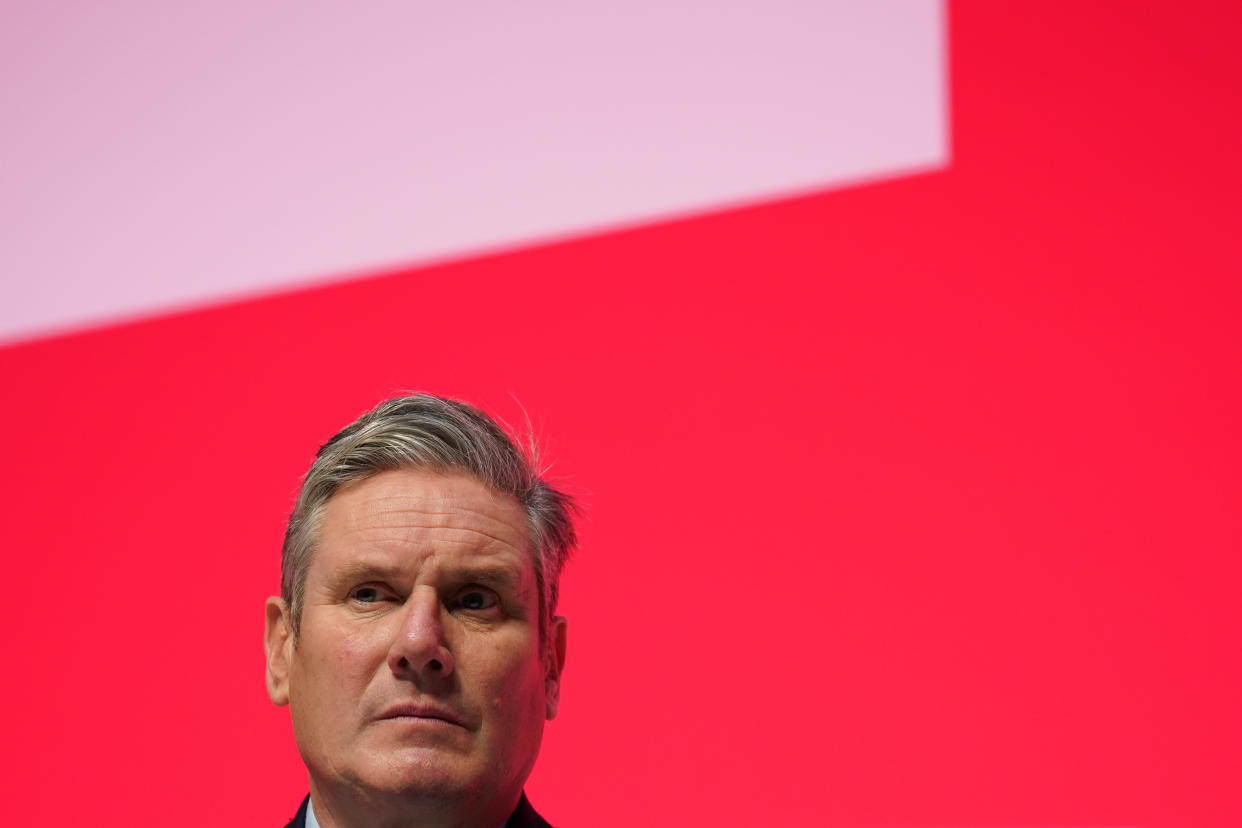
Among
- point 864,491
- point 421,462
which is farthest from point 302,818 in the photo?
point 864,491

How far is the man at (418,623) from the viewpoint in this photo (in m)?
1.39

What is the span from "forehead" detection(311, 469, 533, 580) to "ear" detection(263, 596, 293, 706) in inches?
4.3

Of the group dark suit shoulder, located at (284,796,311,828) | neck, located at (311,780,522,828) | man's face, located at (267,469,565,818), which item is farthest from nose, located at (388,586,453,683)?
dark suit shoulder, located at (284,796,311,828)

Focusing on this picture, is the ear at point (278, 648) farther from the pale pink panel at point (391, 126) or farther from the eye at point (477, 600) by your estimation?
the pale pink panel at point (391, 126)

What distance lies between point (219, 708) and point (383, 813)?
82cm

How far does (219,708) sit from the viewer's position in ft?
7.06

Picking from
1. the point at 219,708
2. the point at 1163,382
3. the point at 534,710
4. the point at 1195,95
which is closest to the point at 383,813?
the point at 534,710

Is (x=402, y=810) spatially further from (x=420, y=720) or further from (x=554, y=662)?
(x=554, y=662)

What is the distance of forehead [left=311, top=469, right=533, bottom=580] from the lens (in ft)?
4.78

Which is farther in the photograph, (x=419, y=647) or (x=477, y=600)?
(x=477, y=600)

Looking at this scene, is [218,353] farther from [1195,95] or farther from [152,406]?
[1195,95]

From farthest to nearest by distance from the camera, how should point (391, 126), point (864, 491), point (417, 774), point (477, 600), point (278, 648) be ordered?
point (391, 126) → point (864, 491) → point (278, 648) → point (477, 600) → point (417, 774)

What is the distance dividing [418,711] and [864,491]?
743 mm

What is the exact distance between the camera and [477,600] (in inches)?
58.2
